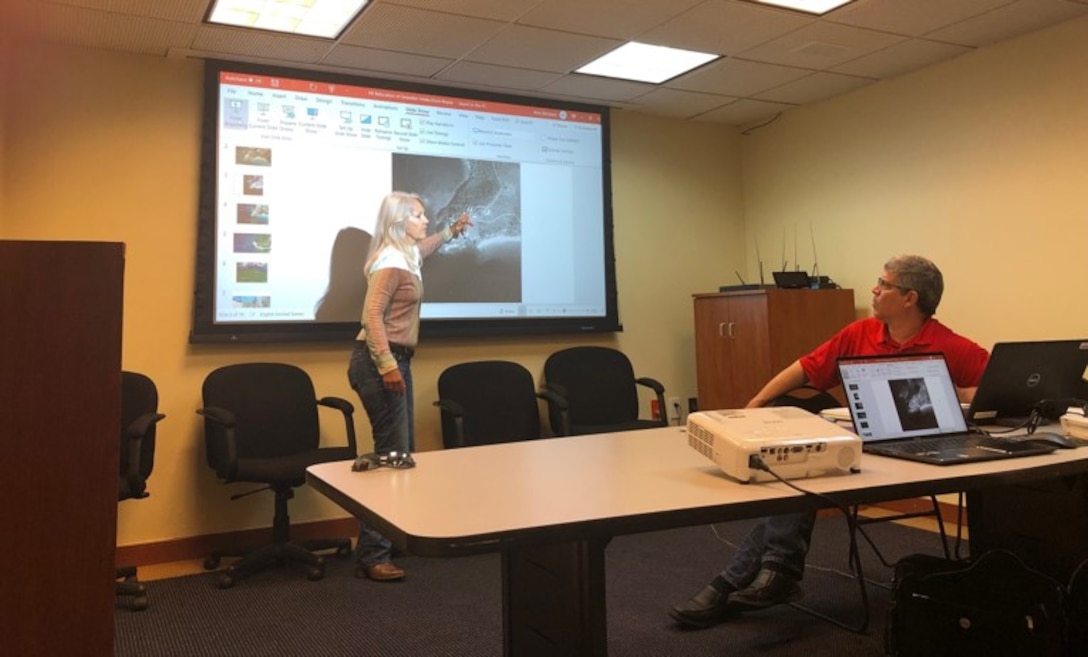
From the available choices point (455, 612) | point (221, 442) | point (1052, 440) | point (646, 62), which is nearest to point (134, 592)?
point (221, 442)

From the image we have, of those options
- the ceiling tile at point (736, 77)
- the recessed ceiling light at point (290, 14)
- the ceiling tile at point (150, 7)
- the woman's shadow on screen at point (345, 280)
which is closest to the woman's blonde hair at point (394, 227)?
the woman's shadow on screen at point (345, 280)

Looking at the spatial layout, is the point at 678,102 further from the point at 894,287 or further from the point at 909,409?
the point at 909,409

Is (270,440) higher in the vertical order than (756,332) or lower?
lower

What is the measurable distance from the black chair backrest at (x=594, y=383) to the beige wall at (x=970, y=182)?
1.40 meters

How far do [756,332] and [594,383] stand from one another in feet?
→ 3.06

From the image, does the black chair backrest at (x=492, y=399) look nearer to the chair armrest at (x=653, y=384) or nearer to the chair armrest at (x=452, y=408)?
the chair armrest at (x=452, y=408)

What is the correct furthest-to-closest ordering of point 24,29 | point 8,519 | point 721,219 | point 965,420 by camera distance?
point 721,219
point 24,29
point 965,420
point 8,519

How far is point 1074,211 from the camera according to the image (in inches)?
143

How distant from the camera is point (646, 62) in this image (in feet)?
13.6

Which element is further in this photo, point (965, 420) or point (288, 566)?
point (288, 566)

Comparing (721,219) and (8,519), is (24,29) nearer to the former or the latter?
(8,519)

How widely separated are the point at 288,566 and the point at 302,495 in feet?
1.78

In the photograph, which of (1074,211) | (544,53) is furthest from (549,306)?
(1074,211)

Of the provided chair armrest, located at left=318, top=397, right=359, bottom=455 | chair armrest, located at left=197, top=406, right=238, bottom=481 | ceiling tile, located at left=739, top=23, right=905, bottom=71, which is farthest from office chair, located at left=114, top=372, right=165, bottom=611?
ceiling tile, located at left=739, top=23, right=905, bottom=71
